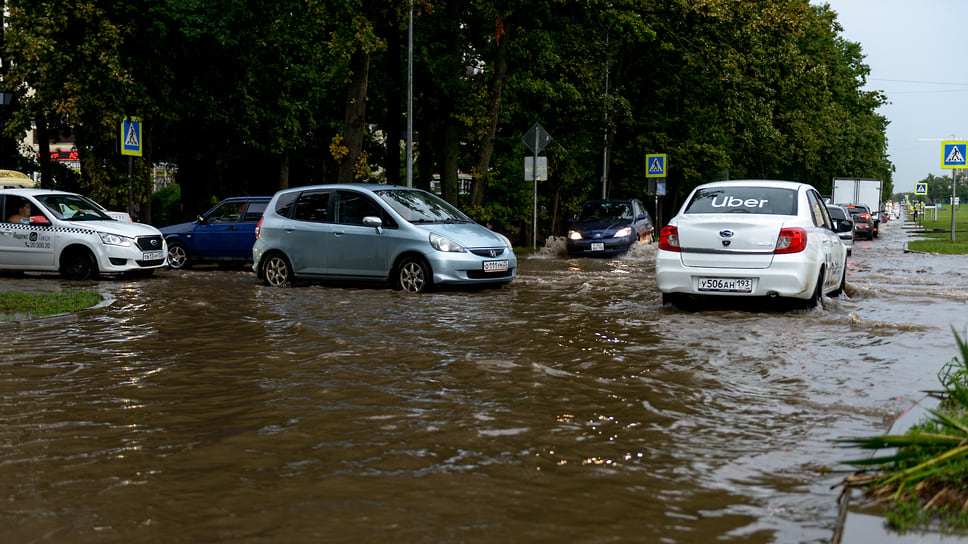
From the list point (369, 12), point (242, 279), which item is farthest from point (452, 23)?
point (242, 279)

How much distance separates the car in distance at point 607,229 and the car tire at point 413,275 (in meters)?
11.9

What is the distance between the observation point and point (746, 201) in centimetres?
1239

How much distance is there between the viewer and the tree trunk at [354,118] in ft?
77.2

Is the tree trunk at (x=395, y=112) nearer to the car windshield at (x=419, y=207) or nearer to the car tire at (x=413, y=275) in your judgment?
the car windshield at (x=419, y=207)

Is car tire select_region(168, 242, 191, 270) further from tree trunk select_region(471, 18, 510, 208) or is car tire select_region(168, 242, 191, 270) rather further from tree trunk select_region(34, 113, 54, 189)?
tree trunk select_region(34, 113, 54, 189)

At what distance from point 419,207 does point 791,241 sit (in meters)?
6.63

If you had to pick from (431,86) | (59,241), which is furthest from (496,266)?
(431,86)

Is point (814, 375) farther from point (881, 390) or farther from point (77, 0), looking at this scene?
point (77, 0)

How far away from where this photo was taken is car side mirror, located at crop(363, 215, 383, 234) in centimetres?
1570

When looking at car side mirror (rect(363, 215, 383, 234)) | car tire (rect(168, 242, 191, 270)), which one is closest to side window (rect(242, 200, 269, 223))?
car tire (rect(168, 242, 191, 270))

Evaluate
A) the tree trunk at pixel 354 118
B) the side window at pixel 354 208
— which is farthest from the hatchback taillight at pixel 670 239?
the tree trunk at pixel 354 118

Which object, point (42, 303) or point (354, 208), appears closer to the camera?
point (42, 303)

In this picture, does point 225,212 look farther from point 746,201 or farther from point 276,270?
point 746,201

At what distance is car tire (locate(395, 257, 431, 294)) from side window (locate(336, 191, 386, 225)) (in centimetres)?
94
